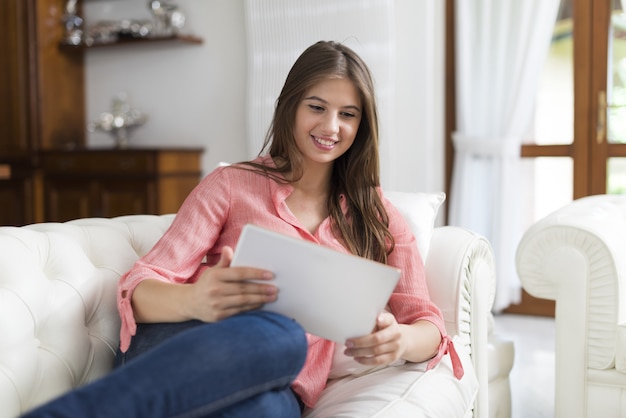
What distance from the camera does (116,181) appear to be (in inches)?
168

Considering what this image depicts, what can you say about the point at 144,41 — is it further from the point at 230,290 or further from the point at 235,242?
the point at 230,290

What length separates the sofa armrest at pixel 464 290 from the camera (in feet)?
5.49

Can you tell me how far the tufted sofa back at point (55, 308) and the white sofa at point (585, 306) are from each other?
1085 mm

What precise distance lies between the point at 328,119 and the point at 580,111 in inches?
98.6

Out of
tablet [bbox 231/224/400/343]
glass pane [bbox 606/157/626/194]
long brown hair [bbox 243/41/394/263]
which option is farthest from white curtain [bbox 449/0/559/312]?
tablet [bbox 231/224/400/343]

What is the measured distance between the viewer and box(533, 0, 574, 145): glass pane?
3748mm

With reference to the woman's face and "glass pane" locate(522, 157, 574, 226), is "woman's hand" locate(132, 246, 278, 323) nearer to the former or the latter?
the woman's face

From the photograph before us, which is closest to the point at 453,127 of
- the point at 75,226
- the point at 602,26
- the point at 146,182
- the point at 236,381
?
the point at 602,26

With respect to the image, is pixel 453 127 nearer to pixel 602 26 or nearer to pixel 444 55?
pixel 444 55

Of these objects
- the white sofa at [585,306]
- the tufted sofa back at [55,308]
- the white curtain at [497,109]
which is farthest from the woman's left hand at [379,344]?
the white curtain at [497,109]

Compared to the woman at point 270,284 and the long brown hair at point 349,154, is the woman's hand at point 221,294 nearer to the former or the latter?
the woman at point 270,284

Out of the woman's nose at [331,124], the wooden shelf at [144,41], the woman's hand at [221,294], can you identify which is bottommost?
the woman's hand at [221,294]

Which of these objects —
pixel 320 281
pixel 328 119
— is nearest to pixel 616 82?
pixel 328 119

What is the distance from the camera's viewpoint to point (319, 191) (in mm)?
1672
